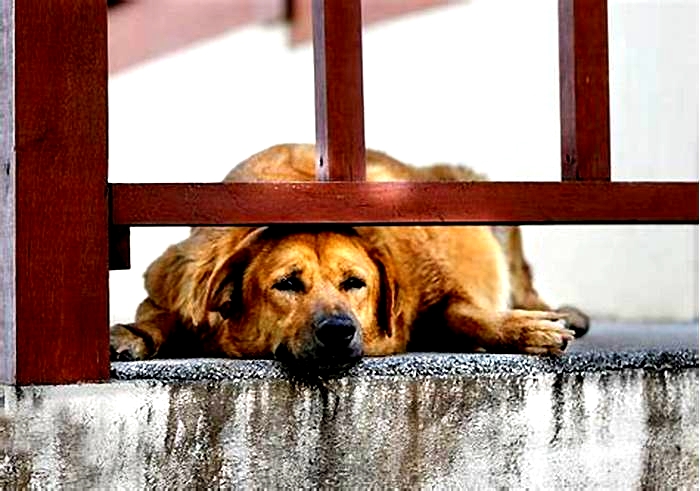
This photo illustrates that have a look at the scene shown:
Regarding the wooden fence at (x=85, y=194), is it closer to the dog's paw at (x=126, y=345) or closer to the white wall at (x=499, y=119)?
the dog's paw at (x=126, y=345)

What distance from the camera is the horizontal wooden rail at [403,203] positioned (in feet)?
9.70

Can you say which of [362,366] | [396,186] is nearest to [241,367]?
[362,366]

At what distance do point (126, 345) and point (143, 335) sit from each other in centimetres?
11

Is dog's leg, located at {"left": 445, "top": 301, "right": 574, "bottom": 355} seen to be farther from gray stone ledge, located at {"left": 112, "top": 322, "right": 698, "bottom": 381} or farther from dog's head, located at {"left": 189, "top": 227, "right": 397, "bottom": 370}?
dog's head, located at {"left": 189, "top": 227, "right": 397, "bottom": 370}

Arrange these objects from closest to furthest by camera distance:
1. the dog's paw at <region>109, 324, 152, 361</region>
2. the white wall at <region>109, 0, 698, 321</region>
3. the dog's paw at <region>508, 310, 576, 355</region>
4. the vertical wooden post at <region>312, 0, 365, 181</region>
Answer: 1. the vertical wooden post at <region>312, 0, 365, 181</region>
2. the dog's paw at <region>508, 310, 576, 355</region>
3. the dog's paw at <region>109, 324, 152, 361</region>
4. the white wall at <region>109, 0, 698, 321</region>

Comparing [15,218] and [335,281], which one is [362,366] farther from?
[15,218]

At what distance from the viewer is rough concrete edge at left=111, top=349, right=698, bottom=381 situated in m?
2.94

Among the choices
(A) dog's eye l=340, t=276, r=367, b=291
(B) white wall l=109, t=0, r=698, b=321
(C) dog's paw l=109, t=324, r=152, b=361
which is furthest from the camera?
(B) white wall l=109, t=0, r=698, b=321

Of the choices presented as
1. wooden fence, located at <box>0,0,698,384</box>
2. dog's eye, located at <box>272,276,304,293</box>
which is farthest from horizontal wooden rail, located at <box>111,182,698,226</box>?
dog's eye, located at <box>272,276,304,293</box>

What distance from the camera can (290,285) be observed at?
3592 millimetres

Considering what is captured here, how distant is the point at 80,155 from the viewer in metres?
2.86

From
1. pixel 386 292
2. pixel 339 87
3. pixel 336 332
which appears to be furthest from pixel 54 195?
pixel 386 292

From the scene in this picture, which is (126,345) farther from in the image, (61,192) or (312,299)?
(61,192)

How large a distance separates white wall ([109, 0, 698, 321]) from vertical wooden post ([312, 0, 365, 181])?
2779mm
